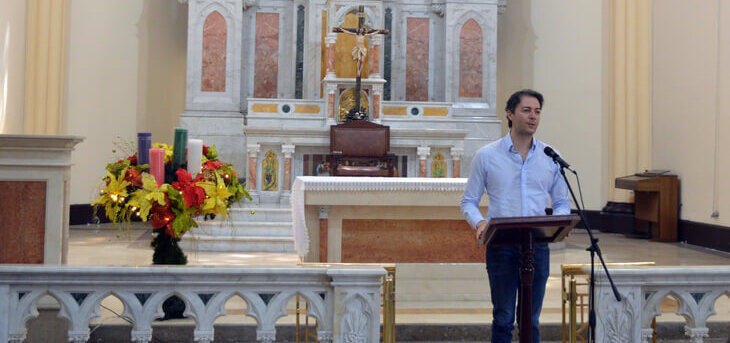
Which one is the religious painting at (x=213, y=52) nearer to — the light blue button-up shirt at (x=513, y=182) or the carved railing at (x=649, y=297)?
the light blue button-up shirt at (x=513, y=182)

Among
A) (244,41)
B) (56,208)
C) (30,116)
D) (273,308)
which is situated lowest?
(273,308)

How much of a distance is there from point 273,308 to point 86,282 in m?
0.83

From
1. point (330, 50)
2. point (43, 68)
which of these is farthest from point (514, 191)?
point (43, 68)

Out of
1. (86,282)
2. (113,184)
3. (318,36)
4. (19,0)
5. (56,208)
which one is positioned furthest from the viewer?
(318,36)

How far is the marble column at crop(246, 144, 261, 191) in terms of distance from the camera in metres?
12.2

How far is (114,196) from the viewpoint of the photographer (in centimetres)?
468

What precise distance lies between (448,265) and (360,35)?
6752 mm

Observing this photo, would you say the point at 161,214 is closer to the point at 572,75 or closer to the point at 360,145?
the point at 360,145

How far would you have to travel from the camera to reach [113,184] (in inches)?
187

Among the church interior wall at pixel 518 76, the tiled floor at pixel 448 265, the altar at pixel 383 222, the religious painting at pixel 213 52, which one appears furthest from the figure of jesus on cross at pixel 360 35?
the altar at pixel 383 222

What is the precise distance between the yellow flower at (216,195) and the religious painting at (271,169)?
24.7 feet

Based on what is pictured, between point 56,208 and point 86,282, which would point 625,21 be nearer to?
point 56,208

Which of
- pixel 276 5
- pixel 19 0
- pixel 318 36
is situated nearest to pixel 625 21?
pixel 318 36

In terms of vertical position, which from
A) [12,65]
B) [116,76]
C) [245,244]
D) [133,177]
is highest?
[116,76]
